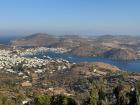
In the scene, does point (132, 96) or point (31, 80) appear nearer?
point (132, 96)

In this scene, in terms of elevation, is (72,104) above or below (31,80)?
above

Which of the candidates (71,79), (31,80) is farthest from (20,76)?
(71,79)

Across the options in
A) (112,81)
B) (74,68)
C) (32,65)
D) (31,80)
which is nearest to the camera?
(112,81)

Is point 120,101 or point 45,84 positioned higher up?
point 120,101

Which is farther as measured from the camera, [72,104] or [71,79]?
[71,79]

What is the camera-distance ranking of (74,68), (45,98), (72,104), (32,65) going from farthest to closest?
(32,65) < (74,68) < (45,98) < (72,104)

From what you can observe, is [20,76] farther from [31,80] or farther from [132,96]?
[132,96]

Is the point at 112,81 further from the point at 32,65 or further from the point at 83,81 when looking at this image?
the point at 32,65

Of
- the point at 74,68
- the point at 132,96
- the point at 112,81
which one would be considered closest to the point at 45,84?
the point at 112,81

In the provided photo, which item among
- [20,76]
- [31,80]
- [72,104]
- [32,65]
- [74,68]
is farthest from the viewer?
[32,65]
